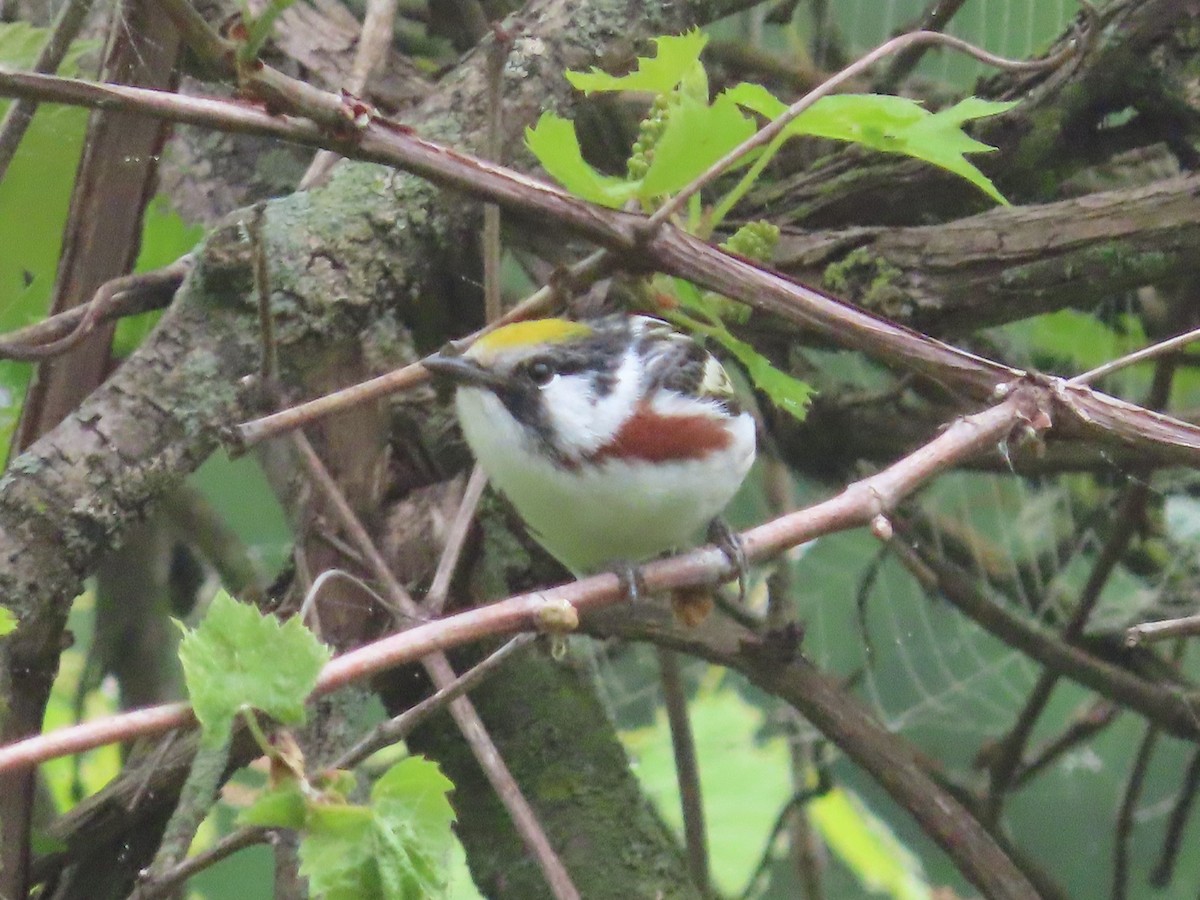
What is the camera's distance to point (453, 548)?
154 centimetres

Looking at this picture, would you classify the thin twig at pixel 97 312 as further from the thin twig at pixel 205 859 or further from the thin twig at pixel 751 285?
the thin twig at pixel 205 859

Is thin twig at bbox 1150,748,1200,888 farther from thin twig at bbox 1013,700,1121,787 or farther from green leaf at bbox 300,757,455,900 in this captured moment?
green leaf at bbox 300,757,455,900

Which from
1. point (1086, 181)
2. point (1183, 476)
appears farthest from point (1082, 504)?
point (1086, 181)

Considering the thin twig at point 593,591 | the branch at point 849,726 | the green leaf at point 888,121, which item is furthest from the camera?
the branch at point 849,726

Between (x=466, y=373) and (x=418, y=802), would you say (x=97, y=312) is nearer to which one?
(x=466, y=373)

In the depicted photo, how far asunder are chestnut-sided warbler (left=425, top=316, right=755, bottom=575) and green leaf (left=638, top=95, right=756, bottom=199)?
0.33m

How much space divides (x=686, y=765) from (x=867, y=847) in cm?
90

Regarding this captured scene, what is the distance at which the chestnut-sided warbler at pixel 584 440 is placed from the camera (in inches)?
50.6

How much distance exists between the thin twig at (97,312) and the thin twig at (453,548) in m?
0.45

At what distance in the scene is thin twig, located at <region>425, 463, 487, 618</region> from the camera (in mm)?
1462

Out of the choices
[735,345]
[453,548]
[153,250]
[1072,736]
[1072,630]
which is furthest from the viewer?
[1072,736]

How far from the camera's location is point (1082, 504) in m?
2.62

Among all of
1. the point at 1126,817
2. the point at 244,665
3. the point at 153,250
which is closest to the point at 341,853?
the point at 244,665

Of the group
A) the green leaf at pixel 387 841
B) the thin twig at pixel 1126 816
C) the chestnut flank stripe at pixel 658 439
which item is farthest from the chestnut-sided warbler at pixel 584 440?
the thin twig at pixel 1126 816
